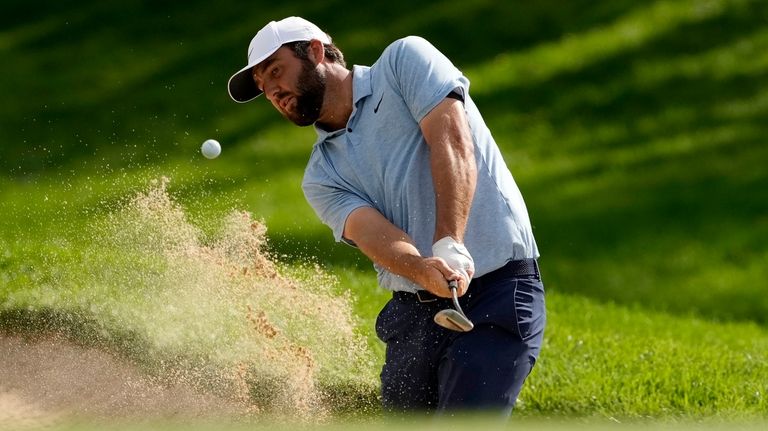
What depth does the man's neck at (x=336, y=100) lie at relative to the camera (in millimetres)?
4301

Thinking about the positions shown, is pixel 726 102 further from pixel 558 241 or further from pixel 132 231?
pixel 132 231

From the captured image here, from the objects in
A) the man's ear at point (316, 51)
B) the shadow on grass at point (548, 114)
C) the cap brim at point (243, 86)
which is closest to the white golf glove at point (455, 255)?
the man's ear at point (316, 51)

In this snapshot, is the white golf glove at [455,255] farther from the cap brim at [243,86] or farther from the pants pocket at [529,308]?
the cap brim at [243,86]

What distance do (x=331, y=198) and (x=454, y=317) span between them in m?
0.74

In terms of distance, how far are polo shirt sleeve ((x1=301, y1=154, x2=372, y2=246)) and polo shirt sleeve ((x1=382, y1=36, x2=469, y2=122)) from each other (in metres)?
0.36

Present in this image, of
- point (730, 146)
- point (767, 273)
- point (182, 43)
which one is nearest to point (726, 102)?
point (730, 146)

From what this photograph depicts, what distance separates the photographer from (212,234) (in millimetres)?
6461

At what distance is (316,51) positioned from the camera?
14.0ft

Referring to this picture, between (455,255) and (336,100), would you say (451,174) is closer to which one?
(455,255)

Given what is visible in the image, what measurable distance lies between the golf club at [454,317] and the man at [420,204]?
0.13 ft

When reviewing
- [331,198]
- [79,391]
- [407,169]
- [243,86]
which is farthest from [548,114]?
[407,169]

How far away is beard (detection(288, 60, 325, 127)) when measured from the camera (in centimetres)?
423

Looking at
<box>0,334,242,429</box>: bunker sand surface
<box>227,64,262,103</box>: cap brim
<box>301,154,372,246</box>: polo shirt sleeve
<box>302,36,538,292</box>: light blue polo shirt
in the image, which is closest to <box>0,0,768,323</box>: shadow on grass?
<box>0,334,242,429</box>: bunker sand surface

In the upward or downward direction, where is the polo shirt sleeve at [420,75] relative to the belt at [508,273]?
upward
